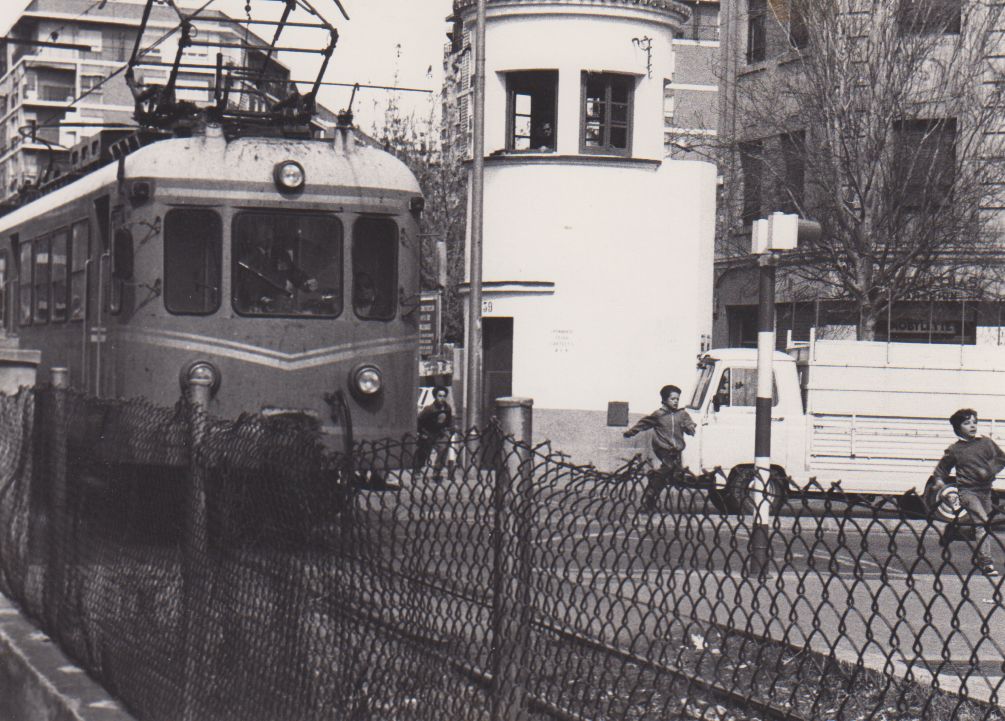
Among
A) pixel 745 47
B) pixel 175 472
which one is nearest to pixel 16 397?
pixel 175 472

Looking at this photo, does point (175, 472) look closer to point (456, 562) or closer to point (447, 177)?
point (456, 562)

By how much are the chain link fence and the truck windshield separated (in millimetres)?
14588

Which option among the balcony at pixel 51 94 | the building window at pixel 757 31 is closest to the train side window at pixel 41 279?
the building window at pixel 757 31

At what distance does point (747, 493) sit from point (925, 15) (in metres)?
24.4

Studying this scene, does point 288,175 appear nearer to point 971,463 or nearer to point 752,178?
point 971,463

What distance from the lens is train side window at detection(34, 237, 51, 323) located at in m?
16.8

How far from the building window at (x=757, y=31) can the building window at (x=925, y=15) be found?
7.30 m

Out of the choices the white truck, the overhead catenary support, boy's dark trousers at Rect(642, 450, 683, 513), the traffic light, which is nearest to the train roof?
the traffic light

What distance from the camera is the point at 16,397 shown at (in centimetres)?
848

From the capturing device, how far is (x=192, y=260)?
46.9ft

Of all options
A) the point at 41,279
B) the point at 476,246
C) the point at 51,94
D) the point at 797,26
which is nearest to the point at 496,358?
the point at 476,246

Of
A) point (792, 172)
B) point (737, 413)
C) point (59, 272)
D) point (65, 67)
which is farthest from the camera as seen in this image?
point (65, 67)

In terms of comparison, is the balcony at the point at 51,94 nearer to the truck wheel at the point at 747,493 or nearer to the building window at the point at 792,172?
the building window at the point at 792,172

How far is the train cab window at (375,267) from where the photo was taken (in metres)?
14.7
